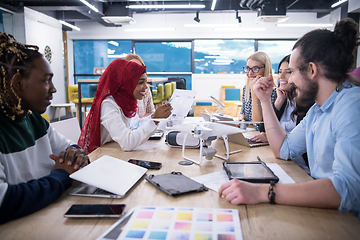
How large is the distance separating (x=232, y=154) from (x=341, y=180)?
693 millimetres

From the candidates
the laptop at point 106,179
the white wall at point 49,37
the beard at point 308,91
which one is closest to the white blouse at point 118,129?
the laptop at point 106,179

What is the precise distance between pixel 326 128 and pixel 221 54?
9.40 metres

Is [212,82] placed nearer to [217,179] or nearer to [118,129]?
[118,129]

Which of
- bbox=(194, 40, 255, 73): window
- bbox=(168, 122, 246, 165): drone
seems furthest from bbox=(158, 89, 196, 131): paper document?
bbox=(194, 40, 255, 73): window

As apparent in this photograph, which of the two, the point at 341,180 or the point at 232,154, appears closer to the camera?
the point at 341,180

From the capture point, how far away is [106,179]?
99cm

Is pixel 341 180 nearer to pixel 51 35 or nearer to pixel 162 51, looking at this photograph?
pixel 51 35

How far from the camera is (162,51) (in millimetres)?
10148

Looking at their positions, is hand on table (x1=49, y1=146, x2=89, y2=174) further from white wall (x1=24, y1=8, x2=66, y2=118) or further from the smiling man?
white wall (x1=24, y1=8, x2=66, y2=118)

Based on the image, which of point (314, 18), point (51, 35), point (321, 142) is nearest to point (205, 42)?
point (314, 18)

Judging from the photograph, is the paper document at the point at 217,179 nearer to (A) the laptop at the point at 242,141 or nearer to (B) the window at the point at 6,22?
(A) the laptop at the point at 242,141

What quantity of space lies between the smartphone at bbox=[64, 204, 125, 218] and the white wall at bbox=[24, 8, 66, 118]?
718cm

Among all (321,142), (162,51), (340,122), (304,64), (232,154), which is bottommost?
(232,154)

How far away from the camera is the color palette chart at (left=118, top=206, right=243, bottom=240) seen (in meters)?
0.69
